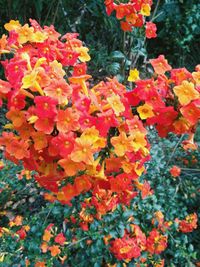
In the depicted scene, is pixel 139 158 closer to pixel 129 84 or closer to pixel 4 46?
pixel 4 46

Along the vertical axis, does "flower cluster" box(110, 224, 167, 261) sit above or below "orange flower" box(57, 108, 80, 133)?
below

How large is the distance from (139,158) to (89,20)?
13.4 ft

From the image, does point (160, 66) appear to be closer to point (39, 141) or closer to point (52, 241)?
point (39, 141)

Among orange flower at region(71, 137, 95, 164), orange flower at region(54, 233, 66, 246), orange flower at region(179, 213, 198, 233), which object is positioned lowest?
orange flower at region(179, 213, 198, 233)

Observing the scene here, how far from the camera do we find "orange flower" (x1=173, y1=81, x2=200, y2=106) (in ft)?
4.21

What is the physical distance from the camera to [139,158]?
1.39m

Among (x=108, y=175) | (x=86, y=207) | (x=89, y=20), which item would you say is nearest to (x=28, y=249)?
(x=86, y=207)

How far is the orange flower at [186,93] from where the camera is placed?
1.28m

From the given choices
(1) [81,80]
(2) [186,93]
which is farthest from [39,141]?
(2) [186,93]

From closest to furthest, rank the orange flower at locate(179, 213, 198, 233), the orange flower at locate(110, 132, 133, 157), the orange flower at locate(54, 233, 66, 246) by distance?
the orange flower at locate(110, 132, 133, 157)
the orange flower at locate(54, 233, 66, 246)
the orange flower at locate(179, 213, 198, 233)

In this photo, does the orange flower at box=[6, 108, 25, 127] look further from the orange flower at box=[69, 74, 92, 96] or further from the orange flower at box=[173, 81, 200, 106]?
the orange flower at box=[173, 81, 200, 106]

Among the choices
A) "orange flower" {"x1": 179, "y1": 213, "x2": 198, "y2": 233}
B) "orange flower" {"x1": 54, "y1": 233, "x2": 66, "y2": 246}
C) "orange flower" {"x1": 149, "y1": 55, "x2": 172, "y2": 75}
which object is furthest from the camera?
"orange flower" {"x1": 179, "y1": 213, "x2": 198, "y2": 233}

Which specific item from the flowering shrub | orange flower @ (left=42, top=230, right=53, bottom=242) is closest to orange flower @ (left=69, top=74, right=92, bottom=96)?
the flowering shrub

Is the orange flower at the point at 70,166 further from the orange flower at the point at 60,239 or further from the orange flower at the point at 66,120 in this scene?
the orange flower at the point at 60,239
